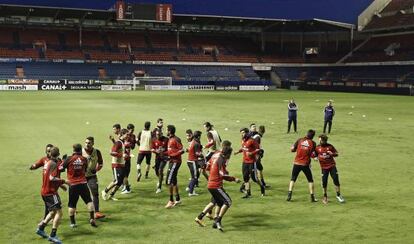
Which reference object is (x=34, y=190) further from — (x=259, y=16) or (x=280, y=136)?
(x=259, y=16)

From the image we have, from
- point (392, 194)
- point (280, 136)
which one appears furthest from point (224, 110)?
point (392, 194)

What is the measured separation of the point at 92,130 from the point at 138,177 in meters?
12.1

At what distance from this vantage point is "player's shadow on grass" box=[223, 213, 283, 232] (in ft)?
34.8

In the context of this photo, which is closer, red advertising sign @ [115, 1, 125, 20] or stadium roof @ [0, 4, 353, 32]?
stadium roof @ [0, 4, 353, 32]

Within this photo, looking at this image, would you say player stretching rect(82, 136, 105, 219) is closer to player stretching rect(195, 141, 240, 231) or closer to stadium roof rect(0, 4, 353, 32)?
player stretching rect(195, 141, 240, 231)

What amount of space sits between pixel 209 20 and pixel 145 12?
13554mm

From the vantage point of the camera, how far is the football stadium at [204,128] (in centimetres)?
1055

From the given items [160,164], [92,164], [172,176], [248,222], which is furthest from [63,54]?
[248,222]

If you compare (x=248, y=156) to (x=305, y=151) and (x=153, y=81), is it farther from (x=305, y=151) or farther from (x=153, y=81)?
(x=153, y=81)

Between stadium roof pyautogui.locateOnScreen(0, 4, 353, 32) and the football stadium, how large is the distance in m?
0.41

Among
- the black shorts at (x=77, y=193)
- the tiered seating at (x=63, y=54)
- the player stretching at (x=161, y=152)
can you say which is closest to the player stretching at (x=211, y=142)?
the player stretching at (x=161, y=152)

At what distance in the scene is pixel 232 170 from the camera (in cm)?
1700

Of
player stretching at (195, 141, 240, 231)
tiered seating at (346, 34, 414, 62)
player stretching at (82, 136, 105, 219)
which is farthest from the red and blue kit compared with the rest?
tiered seating at (346, 34, 414, 62)

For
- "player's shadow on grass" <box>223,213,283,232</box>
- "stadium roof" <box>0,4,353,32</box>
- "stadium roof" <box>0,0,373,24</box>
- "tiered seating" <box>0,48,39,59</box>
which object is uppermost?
"stadium roof" <box>0,0,373,24</box>
